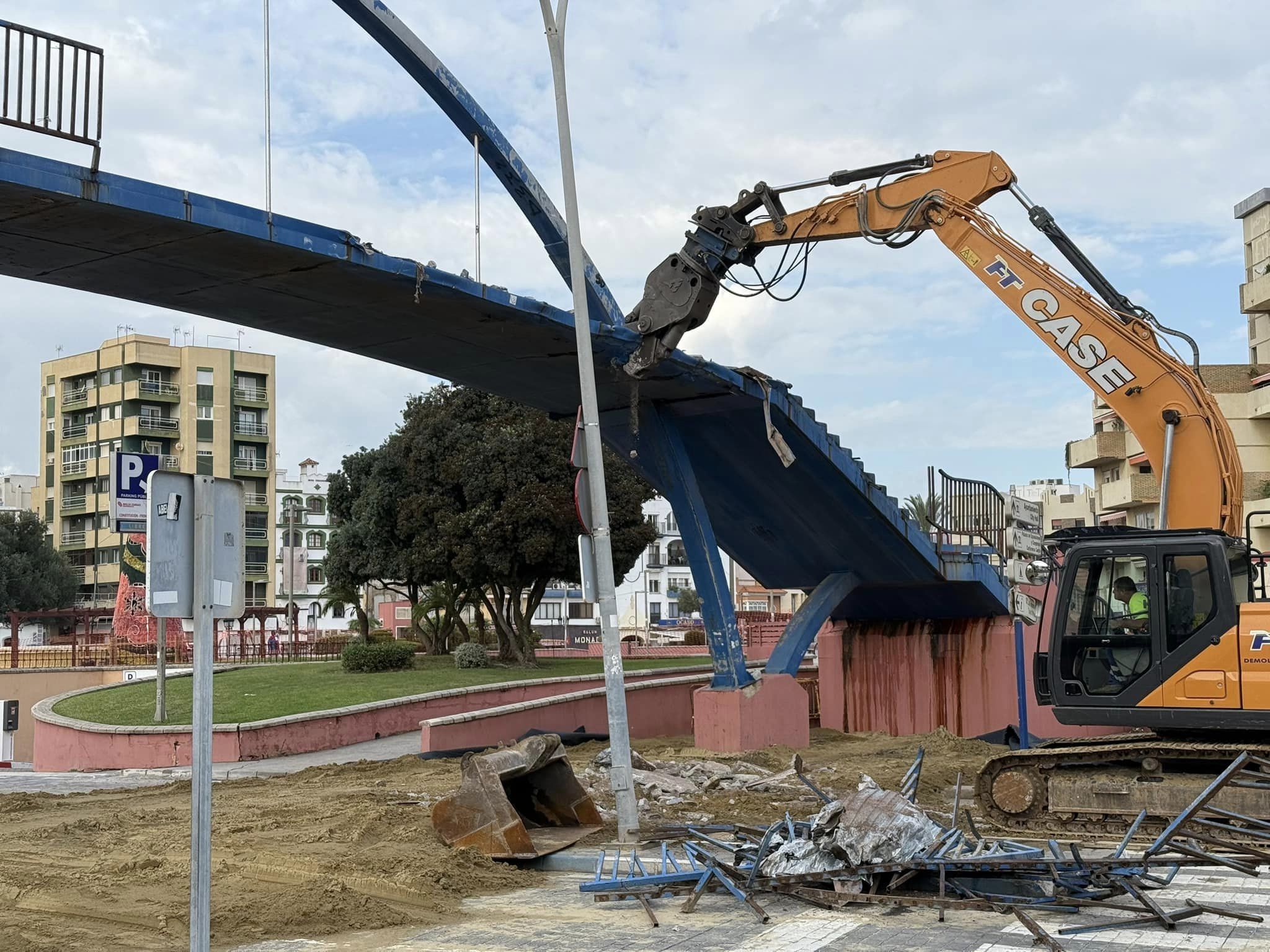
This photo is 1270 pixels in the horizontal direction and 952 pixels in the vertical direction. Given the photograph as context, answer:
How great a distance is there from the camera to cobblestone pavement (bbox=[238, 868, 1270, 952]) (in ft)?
26.3

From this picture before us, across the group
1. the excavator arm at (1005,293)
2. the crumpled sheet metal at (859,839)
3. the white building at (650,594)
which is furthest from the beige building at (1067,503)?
the crumpled sheet metal at (859,839)

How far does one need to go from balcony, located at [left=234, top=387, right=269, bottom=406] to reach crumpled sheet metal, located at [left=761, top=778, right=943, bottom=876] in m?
76.7

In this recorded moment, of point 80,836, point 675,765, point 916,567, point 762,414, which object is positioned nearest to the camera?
point 80,836

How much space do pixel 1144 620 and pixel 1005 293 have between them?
5.24 meters

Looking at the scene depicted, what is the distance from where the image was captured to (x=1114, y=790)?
41.0ft

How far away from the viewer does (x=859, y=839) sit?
367 inches

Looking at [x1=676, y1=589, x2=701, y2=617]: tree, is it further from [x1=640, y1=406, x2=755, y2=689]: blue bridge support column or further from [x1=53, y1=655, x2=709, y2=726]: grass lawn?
[x1=640, y1=406, x2=755, y2=689]: blue bridge support column

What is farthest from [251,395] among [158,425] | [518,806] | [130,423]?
[518,806]

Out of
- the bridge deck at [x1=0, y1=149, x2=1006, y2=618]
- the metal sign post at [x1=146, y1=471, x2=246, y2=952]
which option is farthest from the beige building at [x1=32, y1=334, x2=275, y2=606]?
the metal sign post at [x1=146, y1=471, x2=246, y2=952]

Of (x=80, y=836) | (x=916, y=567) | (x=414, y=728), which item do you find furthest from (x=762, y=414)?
(x=80, y=836)

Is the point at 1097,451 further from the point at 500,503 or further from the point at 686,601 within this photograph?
the point at 686,601

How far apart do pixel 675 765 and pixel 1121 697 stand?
578cm

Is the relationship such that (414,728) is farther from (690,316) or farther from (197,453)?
(197,453)

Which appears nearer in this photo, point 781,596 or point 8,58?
point 8,58
